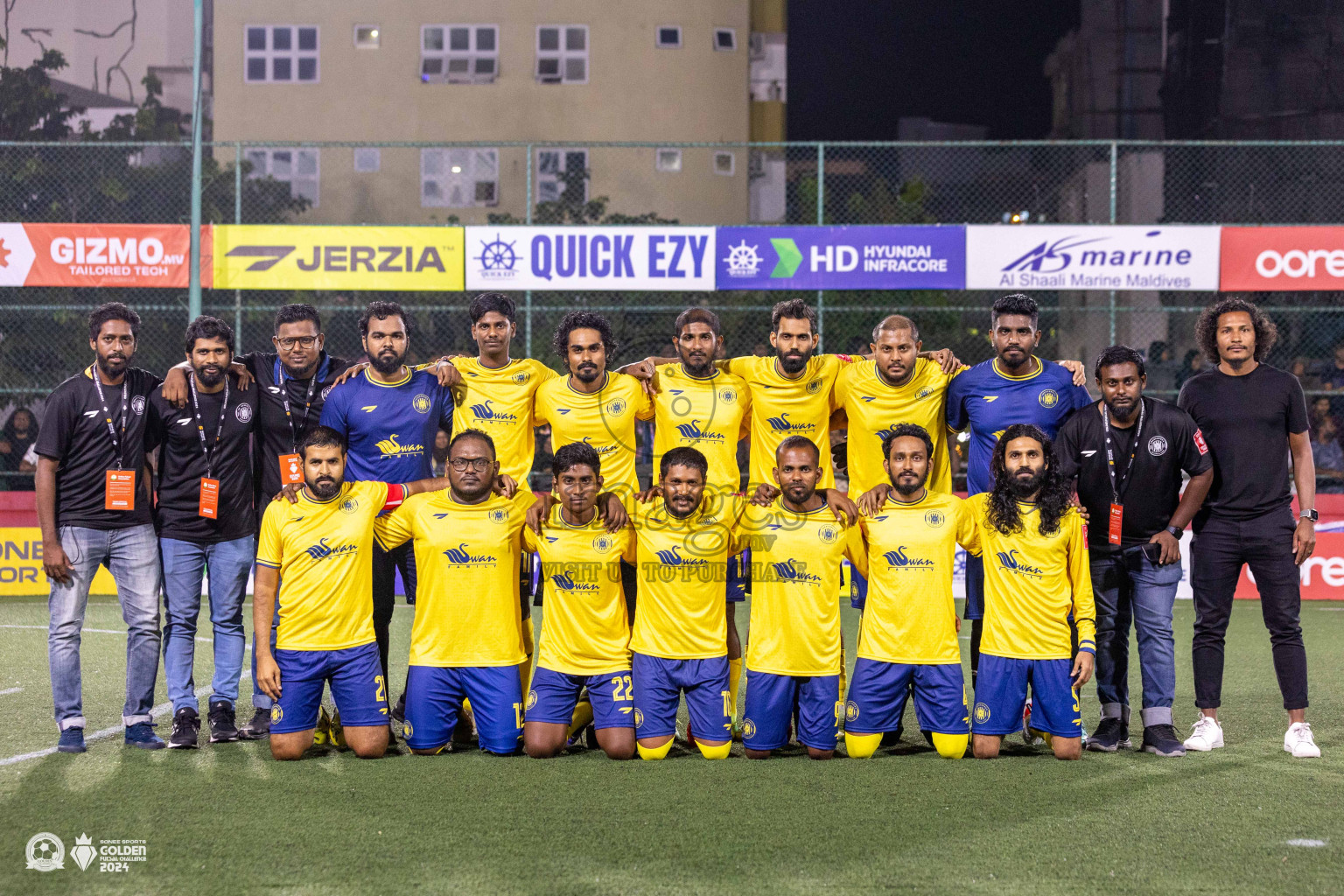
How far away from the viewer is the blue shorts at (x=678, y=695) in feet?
18.3

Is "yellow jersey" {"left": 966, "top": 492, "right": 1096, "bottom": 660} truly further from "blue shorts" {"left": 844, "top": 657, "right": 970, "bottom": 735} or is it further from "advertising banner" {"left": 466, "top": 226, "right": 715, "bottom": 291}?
"advertising banner" {"left": 466, "top": 226, "right": 715, "bottom": 291}

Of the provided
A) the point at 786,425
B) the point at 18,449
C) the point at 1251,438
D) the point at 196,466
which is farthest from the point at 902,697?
the point at 18,449

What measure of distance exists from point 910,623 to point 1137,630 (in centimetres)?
109

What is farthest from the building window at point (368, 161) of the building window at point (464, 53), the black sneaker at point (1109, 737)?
the black sneaker at point (1109, 737)

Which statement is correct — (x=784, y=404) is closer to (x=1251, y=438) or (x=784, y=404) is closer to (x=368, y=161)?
(x=1251, y=438)

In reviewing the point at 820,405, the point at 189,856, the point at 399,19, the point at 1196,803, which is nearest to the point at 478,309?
the point at 820,405

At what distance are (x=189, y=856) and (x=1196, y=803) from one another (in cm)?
375

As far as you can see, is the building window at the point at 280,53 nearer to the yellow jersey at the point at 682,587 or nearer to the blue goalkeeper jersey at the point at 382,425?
the blue goalkeeper jersey at the point at 382,425

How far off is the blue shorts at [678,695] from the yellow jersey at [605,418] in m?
0.91

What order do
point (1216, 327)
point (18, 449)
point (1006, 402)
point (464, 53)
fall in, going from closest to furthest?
point (1216, 327) < point (1006, 402) < point (18, 449) < point (464, 53)

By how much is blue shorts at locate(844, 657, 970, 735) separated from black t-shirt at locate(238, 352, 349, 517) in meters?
3.09

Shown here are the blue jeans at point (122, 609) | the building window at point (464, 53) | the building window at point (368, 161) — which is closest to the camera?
the blue jeans at point (122, 609)

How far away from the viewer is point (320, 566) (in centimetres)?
560

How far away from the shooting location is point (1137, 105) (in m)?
34.5
